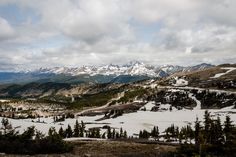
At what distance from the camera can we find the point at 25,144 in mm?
30016

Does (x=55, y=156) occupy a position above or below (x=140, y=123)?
above

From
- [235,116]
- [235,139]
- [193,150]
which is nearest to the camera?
[193,150]

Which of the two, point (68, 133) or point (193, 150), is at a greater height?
point (193, 150)

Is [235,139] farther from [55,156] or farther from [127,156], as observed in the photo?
[55,156]

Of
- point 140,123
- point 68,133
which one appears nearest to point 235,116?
point 140,123

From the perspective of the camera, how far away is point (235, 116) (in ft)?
561

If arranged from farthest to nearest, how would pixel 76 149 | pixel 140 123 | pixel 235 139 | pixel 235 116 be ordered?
1. pixel 140 123
2. pixel 235 116
3. pixel 76 149
4. pixel 235 139

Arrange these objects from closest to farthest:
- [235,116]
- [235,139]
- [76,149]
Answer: [235,139], [76,149], [235,116]

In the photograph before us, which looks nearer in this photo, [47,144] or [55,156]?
[55,156]

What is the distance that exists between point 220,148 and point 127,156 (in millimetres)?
8165

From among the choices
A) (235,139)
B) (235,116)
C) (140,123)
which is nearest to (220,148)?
(235,139)

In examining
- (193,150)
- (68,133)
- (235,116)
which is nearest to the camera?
(193,150)

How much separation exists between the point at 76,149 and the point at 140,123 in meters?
163

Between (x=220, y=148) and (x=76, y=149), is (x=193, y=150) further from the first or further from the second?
(x=76, y=149)
